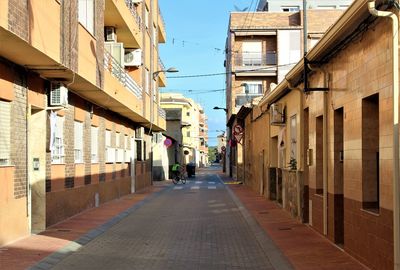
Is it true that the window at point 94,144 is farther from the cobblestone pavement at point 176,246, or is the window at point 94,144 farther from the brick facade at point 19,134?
the brick facade at point 19,134

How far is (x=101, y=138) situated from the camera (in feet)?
69.0

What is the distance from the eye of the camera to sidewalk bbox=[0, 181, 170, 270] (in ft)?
30.6

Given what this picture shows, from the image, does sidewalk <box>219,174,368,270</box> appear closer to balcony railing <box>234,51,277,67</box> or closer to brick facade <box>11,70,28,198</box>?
brick facade <box>11,70,28,198</box>

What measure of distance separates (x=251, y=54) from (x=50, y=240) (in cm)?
4088

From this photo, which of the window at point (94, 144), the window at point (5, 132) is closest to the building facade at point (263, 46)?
the window at point (94, 144)

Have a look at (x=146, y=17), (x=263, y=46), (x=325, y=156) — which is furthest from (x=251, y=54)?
(x=325, y=156)

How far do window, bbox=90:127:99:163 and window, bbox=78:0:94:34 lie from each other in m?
4.51

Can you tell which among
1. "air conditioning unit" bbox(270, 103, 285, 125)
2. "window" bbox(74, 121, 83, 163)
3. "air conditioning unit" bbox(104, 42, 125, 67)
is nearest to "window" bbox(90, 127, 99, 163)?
"window" bbox(74, 121, 83, 163)

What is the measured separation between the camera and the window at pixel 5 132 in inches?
431

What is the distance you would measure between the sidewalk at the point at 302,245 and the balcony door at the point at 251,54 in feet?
111

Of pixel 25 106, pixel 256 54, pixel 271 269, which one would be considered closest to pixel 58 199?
pixel 25 106

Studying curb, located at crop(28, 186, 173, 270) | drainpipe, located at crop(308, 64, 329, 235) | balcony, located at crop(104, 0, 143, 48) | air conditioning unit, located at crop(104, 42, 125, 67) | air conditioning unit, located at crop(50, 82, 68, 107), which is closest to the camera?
curb, located at crop(28, 186, 173, 270)

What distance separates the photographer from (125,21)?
73.1ft

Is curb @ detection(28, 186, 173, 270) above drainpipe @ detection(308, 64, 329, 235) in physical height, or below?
below
